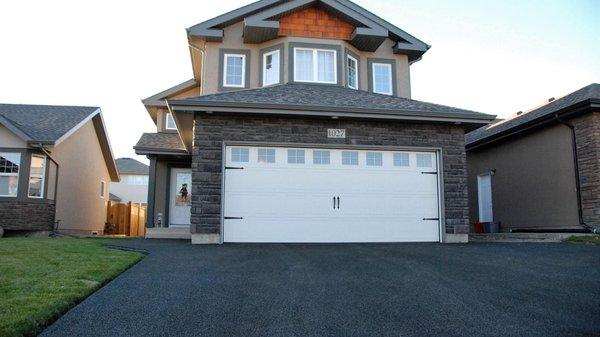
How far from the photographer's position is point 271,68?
1448cm

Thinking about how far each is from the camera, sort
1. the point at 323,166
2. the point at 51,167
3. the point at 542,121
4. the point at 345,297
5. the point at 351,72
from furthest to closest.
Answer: the point at 51,167 < the point at 351,72 < the point at 542,121 < the point at 323,166 < the point at 345,297

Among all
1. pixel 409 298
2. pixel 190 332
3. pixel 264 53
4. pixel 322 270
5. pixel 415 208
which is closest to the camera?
pixel 190 332

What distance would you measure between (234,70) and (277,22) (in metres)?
1.87

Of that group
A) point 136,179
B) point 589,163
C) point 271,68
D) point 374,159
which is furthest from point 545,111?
point 136,179

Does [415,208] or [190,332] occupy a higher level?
[415,208]

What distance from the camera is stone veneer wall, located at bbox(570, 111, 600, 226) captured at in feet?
41.2

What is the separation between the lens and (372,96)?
13328 millimetres

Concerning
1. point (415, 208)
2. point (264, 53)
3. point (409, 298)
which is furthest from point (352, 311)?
point (264, 53)

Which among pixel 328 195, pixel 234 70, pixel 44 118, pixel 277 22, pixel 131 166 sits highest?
pixel 277 22

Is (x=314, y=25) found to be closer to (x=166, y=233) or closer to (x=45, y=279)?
(x=166, y=233)

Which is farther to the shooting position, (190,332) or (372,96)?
(372,96)

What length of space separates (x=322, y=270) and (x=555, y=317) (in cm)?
305

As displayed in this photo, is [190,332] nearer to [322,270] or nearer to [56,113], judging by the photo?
[322,270]

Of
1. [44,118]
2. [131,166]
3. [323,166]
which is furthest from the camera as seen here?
[131,166]
